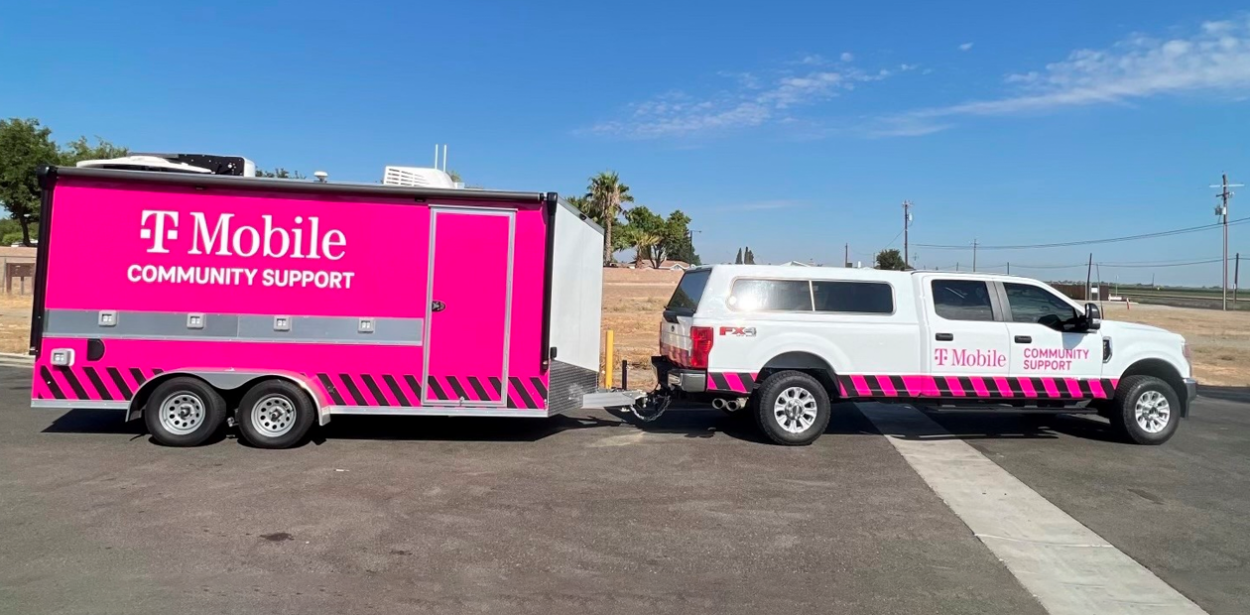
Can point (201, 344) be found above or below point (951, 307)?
below

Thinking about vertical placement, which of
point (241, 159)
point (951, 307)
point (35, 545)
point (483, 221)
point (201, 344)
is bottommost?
point (35, 545)

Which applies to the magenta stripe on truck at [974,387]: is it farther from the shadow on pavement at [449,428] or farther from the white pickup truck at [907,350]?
the shadow on pavement at [449,428]

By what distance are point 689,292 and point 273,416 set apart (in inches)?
185

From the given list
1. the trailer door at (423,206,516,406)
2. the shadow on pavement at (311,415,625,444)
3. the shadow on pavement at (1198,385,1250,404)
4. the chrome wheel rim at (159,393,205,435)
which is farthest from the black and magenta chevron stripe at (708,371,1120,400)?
the shadow on pavement at (1198,385,1250,404)

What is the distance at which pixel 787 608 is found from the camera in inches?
166

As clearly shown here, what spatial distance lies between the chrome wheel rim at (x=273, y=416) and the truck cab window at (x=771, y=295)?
4804 mm

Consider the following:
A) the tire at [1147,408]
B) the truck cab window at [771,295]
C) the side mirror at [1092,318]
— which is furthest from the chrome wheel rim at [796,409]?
the tire at [1147,408]

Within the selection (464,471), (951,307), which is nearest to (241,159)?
(464,471)

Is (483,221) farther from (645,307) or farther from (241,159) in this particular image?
(645,307)

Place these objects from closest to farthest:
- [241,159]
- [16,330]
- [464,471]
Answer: [464,471] → [241,159] → [16,330]

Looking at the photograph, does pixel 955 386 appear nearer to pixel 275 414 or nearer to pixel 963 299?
pixel 963 299

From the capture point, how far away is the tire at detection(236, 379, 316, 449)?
752 centimetres

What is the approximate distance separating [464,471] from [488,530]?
5.56ft

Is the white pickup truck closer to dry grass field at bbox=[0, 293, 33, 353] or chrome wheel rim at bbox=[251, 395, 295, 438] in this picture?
chrome wheel rim at bbox=[251, 395, 295, 438]
